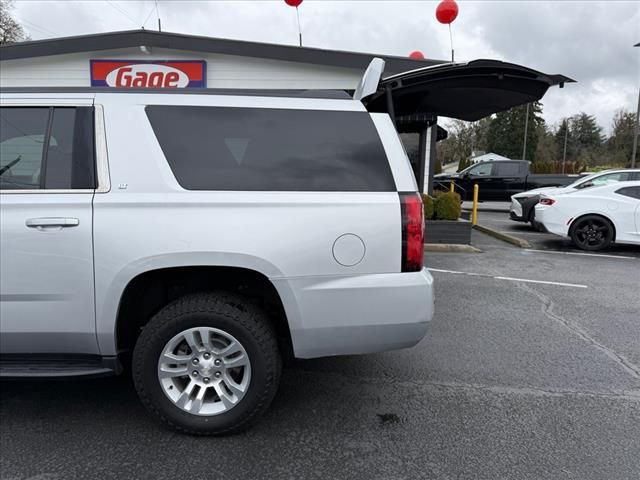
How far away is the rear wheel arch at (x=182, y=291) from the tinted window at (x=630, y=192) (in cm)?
834

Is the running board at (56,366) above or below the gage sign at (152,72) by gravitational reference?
below

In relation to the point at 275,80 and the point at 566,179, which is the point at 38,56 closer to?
the point at 275,80

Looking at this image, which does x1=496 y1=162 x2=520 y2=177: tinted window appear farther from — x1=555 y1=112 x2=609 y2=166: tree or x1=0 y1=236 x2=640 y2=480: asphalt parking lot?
x1=555 y1=112 x2=609 y2=166: tree

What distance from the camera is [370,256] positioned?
2490mm

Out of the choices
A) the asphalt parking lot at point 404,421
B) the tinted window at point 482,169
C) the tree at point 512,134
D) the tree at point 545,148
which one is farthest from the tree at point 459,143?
the asphalt parking lot at point 404,421

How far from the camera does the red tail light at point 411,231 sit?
2522mm

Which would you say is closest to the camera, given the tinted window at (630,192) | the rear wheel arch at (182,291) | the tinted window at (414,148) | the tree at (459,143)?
the rear wheel arch at (182,291)

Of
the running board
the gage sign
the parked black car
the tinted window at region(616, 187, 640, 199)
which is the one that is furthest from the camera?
the parked black car

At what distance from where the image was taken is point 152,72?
33.8ft

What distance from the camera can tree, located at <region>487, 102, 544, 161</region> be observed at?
68438mm

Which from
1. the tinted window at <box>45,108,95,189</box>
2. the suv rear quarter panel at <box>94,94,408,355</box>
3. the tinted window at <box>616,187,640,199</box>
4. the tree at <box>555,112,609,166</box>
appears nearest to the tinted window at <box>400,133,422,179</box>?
the tinted window at <box>616,187,640,199</box>

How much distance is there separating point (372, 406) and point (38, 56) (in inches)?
442

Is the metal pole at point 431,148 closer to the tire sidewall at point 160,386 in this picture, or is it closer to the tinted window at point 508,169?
the tinted window at point 508,169

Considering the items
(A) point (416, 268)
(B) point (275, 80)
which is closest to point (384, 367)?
(A) point (416, 268)
